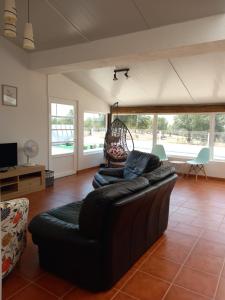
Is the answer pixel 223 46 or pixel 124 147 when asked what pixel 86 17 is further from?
pixel 124 147

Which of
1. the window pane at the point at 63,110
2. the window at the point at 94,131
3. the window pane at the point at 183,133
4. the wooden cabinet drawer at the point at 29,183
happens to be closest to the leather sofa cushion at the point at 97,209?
the wooden cabinet drawer at the point at 29,183

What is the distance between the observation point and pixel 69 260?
6.47 ft

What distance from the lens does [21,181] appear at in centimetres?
443

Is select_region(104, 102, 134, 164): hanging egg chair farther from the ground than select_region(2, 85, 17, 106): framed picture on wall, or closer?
closer

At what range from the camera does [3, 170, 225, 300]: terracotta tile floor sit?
6.26 feet

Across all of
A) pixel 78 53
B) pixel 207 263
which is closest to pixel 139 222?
pixel 207 263

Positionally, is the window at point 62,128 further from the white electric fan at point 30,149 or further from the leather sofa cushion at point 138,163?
the leather sofa cushion at point 138,163

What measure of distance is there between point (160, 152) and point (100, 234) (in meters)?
5.24

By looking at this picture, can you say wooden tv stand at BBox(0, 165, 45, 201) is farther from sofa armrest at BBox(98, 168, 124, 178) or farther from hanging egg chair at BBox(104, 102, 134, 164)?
hanging egg chair at BBox(104, 102, 134, 164)

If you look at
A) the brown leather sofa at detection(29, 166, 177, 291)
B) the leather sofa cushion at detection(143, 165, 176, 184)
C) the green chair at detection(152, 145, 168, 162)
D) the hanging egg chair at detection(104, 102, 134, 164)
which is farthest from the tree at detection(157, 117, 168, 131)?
the brown leather sofa at detection(29, 166, 177, 291)

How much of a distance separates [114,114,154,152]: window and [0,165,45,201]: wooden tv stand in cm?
372

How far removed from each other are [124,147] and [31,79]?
2.96 m

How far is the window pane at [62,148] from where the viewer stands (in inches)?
229

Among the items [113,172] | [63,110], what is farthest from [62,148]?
[113,172]
